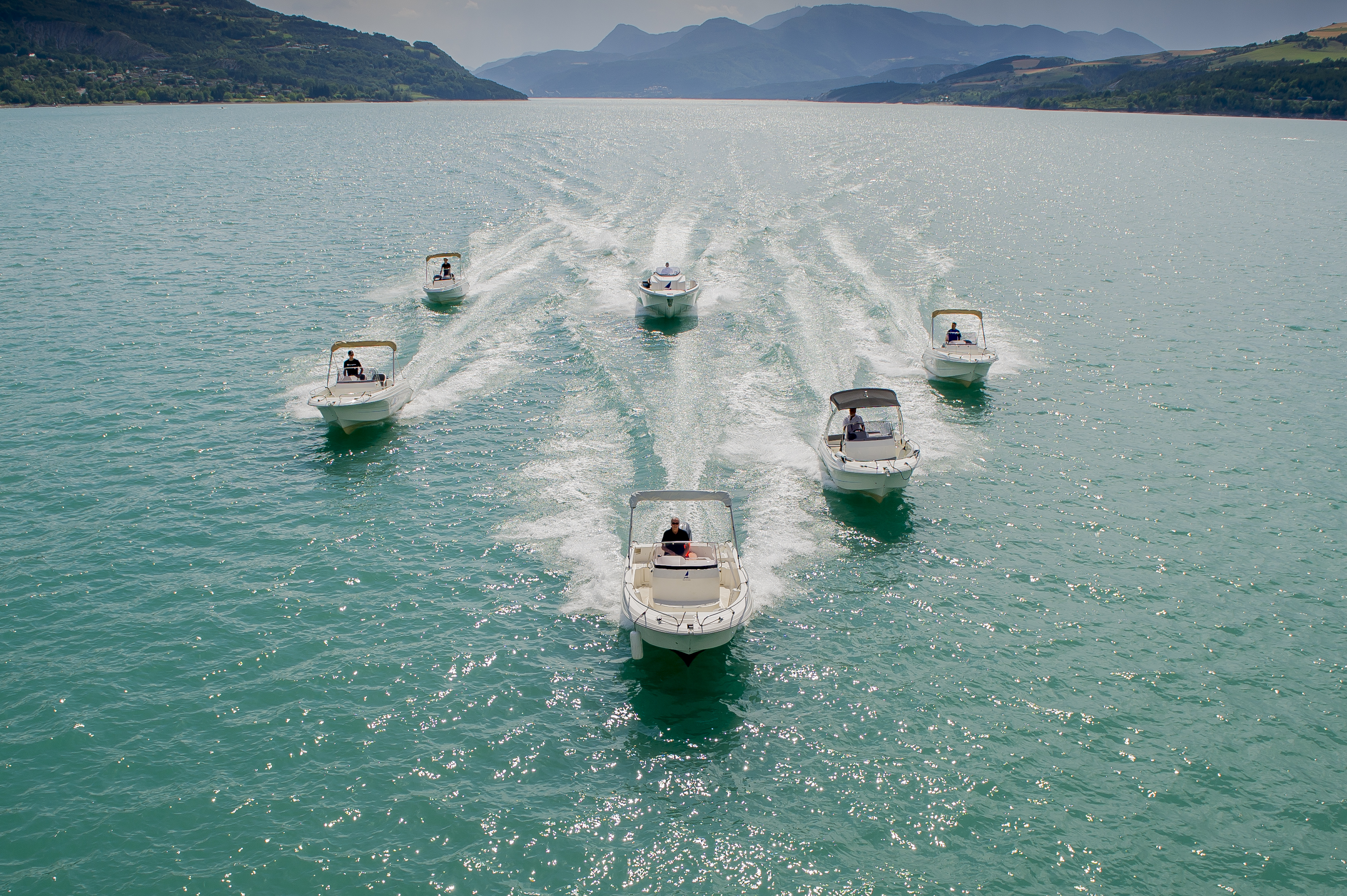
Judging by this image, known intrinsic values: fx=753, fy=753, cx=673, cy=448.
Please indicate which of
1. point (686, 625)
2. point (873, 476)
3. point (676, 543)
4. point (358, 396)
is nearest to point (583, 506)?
point (676, 543)

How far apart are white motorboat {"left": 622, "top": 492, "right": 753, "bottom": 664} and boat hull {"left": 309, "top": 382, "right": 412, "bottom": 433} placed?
49.9ft

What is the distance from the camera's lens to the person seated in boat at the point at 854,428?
92.2 feet

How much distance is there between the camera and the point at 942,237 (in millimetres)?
66375

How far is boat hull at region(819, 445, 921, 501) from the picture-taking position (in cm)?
2669

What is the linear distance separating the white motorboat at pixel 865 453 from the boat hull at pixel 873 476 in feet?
0.06

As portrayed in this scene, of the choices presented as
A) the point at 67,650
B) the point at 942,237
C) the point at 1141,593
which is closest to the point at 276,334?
the point at 67,650

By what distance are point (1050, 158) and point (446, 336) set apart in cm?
11600

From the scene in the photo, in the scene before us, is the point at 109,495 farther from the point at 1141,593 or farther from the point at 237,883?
the point at 1141,593

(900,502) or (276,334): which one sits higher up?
(276,334)

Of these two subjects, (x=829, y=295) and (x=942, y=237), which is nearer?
(x=829, y=295)

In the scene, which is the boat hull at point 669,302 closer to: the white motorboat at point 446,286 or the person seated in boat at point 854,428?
the white motorboat at point 446,286

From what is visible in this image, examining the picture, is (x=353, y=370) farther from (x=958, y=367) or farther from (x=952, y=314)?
(x=952, y=314)

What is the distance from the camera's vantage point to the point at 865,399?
2861 centimetres

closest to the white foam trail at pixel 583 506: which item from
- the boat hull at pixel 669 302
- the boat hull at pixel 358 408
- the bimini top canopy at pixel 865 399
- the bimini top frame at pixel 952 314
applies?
the boat hull at pixel 358 408
